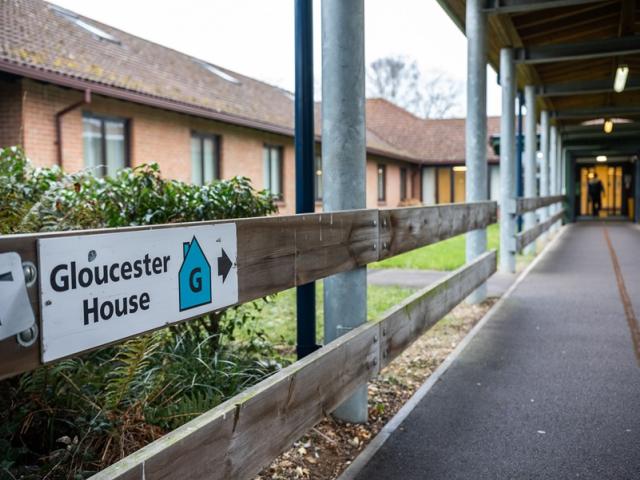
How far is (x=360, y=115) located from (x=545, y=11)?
8.22 meters

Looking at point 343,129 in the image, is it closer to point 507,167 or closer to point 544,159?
point 507,167

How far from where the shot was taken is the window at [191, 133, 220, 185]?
15.5 meters

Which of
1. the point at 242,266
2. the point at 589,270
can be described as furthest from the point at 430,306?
the point at 589,270

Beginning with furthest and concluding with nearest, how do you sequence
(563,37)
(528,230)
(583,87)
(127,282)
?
(583,87) < (563,37) < (528,230) < (127,282)

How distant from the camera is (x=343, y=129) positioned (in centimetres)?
375

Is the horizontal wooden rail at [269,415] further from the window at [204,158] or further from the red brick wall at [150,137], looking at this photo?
the window at [204,158]

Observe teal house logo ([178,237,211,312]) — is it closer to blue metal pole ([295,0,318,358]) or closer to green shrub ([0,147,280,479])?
green shrub ([0,147,280,479])

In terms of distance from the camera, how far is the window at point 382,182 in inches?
1081

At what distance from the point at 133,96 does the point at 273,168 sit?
721 centimetres

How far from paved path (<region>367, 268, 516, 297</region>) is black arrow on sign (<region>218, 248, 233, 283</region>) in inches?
278

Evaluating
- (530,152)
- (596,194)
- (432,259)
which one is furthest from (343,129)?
(596,194)

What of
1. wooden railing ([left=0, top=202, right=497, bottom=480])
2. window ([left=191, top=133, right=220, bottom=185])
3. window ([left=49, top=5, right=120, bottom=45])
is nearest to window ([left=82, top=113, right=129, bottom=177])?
window ([left=191, top=133, right=220, bottom=185])

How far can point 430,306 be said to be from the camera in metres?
4.57

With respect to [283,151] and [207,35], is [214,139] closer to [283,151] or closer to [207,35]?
[283,151]
